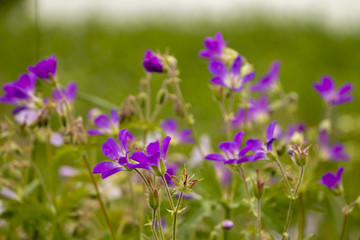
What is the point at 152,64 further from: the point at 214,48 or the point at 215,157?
the point at 215,157

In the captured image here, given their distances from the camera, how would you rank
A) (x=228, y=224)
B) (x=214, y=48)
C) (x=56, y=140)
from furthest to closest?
(x=56, y=140) → (x=214, y=48) → (x=228, y=224)

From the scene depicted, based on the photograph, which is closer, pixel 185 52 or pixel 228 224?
pixel 228 224

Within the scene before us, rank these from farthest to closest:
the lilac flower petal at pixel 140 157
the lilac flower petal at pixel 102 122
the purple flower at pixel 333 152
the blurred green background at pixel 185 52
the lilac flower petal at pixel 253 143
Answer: the blurred green background at pixel 185 52 → the purple flower at pixel 333 152 → the lilac flower petal at pixel 102 122 → the lilac flower petal at pixel 253 143 → the lilac flower petal at pixel 140 157

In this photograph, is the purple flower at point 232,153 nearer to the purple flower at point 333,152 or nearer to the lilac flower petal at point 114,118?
the lilac flower petal at point 114,118

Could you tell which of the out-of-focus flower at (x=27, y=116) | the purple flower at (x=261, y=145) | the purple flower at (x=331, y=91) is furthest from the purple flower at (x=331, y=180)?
the out-of-focus flower at (x=27, y=116)

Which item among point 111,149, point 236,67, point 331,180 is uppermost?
point 236,67

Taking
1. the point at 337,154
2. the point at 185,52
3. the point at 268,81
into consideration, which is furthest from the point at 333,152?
the point at 185,52

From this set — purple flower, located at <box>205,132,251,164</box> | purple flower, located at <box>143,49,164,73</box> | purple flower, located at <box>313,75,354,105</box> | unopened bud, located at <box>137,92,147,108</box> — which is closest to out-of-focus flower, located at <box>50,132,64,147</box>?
unopened bud, located at <box>137,92,147,108</box>
